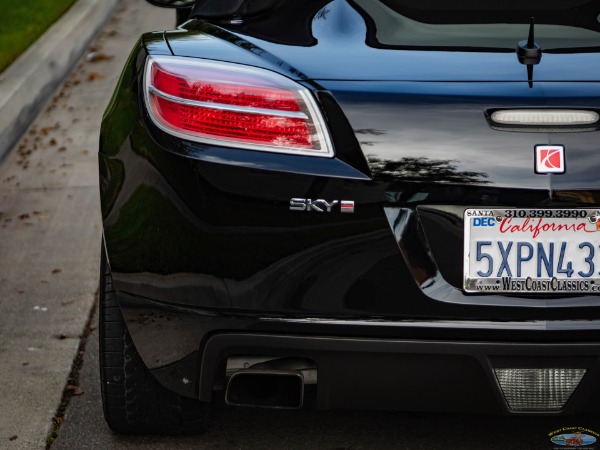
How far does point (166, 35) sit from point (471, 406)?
132 centimetres

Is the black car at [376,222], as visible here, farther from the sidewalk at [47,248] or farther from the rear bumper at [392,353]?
the sidewalk at [47,248]

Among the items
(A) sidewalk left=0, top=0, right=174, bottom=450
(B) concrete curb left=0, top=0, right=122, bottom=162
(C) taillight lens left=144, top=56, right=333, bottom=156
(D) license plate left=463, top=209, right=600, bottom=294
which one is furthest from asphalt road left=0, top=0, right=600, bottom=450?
(C) taillight lens left=144, top=56, right=333, bottom=156

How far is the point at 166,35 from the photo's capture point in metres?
3.63

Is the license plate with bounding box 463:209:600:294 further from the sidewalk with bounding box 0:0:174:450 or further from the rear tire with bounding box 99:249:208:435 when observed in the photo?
the sidewalk with bounding box 0:0:174:450

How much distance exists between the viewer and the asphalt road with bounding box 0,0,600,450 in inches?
153

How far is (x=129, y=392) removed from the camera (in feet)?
12.1

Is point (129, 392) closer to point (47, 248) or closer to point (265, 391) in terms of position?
point (265, 391)

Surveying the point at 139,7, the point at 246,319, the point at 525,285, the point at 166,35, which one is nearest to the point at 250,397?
the point at 246,319

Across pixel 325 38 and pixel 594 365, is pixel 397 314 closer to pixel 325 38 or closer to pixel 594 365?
pixel 594 365

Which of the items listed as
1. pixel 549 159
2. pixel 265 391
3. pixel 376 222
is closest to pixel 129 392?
pixel 265 391

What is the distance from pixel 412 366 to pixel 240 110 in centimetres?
74

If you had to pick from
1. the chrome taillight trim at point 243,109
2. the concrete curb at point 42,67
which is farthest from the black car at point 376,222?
the concrete curb at point 42,67

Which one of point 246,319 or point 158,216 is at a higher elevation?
point 158,216

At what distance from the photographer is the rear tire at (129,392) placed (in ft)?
11.9
